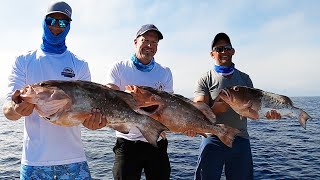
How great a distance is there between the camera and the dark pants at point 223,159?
6660 mm

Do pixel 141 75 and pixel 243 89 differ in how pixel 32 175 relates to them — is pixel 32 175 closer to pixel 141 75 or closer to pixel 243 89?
pixel 141 75

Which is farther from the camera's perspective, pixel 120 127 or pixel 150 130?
pixel 150 130

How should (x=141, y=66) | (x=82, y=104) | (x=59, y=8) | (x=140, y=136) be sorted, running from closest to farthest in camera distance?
(x=82, y=104) < (x=59, y=8) < (x=140, y=136) < (x=141, y=66)

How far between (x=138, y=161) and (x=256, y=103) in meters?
2.43

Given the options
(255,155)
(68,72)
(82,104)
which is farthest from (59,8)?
(255,155)

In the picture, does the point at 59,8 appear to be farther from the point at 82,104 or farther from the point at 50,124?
the point at 50,124

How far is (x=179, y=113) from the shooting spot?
5734 millimetres

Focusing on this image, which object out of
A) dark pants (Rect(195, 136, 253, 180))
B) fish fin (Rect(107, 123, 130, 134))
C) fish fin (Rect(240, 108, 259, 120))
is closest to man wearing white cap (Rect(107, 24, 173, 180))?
dark pants (Rect(195, 136, 253, 180))

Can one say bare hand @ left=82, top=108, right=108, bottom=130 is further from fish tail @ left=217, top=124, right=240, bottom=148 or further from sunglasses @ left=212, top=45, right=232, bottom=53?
sunglasses @ left=212, top=45, right=232, bottom=53

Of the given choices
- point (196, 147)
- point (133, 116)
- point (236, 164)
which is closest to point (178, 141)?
point (196, 147)

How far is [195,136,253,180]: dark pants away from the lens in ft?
21.9

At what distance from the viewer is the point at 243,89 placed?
6.40 meters

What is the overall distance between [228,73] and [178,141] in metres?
17.9

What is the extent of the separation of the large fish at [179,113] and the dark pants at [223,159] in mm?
585
